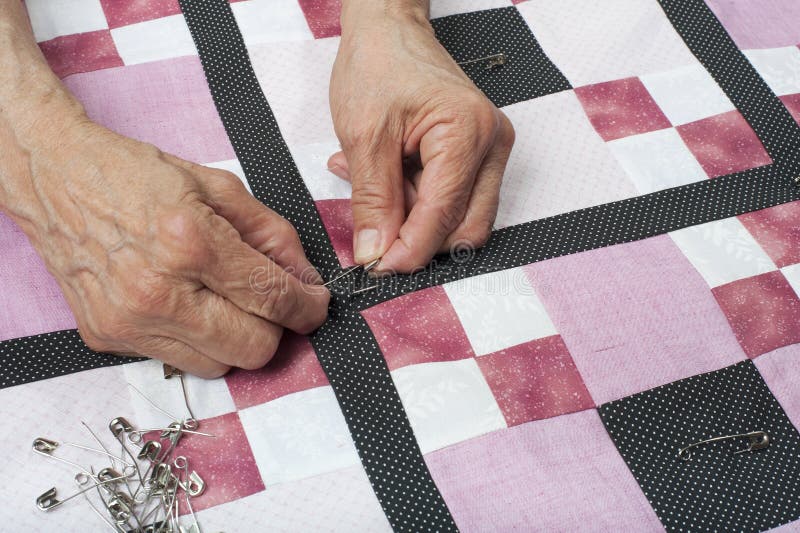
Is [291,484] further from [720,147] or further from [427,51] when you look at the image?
[720,147]

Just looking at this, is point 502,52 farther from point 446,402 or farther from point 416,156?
point 446,402

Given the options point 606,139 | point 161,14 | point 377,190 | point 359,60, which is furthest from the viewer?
point 161,14

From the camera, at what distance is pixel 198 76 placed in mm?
1594

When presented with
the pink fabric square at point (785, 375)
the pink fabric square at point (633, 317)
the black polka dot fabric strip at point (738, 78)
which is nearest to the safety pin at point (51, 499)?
the pink fabric square at point (633, 317)

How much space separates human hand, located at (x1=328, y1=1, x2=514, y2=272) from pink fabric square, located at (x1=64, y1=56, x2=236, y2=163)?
292 millimetres

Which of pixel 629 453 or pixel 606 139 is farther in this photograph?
pixel 606 139

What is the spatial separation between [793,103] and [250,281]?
134 centimetres

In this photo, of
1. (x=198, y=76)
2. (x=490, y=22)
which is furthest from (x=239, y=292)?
(x=490, y=22)

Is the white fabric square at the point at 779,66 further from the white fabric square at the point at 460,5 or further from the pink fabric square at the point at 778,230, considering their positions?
the white fabric square at the point at 460,5

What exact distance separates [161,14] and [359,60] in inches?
22.1

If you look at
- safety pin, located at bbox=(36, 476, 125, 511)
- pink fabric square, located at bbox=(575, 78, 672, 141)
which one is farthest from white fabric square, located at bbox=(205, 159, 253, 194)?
pink fabric square, located at bbox=(575, 78, 672, 141)

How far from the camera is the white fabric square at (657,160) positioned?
1.53 metres

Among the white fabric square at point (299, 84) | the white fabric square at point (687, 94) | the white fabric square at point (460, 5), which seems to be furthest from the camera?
the white fabric square at point (460, 5)

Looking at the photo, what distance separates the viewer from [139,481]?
1.15 metres
